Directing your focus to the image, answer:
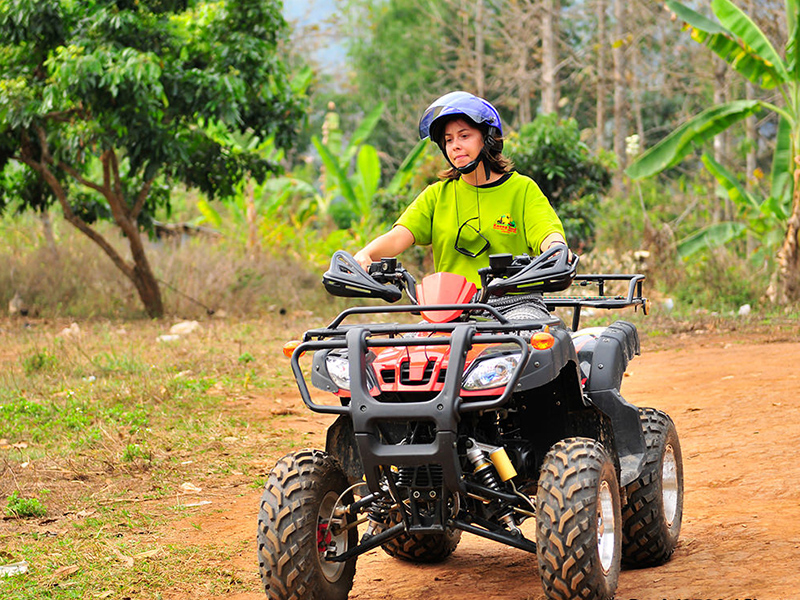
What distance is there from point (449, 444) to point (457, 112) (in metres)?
1.47

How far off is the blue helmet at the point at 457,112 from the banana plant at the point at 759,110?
31.2 feet

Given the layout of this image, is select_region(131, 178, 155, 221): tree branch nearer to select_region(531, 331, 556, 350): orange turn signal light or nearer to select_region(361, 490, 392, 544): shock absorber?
select_region(361, 490, 392, 544): shock absorber

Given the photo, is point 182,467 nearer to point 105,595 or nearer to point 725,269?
point 105,595

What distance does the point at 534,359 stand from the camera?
344 cm

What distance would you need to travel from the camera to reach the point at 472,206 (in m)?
4.27

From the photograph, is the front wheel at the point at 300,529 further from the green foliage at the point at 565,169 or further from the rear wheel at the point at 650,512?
the green foliage at the point at 565,169

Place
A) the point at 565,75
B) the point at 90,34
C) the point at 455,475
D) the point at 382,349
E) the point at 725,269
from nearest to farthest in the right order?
the point at 455,475
the point at 382,349
the point at 90,34
the point at 725,269
the point at 565,75

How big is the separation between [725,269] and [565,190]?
121 inches

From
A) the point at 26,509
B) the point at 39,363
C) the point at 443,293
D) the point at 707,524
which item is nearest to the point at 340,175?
the point at 39,363

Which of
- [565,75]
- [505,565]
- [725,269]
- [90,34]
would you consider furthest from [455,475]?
[565,75]

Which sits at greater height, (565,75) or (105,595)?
(565,75)

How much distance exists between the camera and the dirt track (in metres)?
3.96

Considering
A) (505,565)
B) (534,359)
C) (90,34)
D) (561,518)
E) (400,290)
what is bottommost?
(505,565)

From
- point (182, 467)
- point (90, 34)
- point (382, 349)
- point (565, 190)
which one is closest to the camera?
point (382, 349)
